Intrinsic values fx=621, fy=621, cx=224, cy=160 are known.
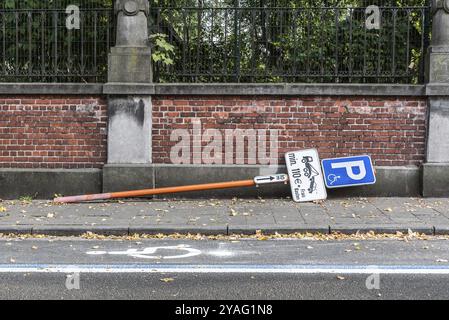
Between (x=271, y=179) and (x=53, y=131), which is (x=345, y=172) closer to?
(x=271, y=179)

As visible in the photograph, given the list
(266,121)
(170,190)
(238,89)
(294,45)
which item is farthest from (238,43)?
(170,190)

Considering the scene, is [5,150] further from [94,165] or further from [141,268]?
[141,268]

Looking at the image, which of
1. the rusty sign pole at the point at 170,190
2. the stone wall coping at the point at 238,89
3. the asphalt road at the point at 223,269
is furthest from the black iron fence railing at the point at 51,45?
the asphalt road at the point at 223,269

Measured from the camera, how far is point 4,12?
36.1 ft

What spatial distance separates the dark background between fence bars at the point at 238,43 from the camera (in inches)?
429

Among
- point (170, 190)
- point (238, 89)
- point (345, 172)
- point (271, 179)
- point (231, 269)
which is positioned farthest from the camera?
point (238, 89)

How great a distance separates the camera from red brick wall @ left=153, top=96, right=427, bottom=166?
1068 cm

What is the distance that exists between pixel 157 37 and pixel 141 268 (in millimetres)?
5551

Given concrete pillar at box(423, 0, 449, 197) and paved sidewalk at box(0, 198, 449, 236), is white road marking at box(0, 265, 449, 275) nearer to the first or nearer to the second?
paved sidewalk at box(0, 198, 449, 236)

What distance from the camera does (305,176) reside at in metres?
10.5

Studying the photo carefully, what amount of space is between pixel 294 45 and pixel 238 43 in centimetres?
98

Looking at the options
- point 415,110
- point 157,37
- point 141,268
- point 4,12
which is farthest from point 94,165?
point 415,110

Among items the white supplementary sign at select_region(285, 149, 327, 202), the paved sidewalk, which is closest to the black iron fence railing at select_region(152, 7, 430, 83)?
the white supplementary sign at select_region(285, 149, 327, 202)

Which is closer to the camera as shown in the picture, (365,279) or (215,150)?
(365,279)
